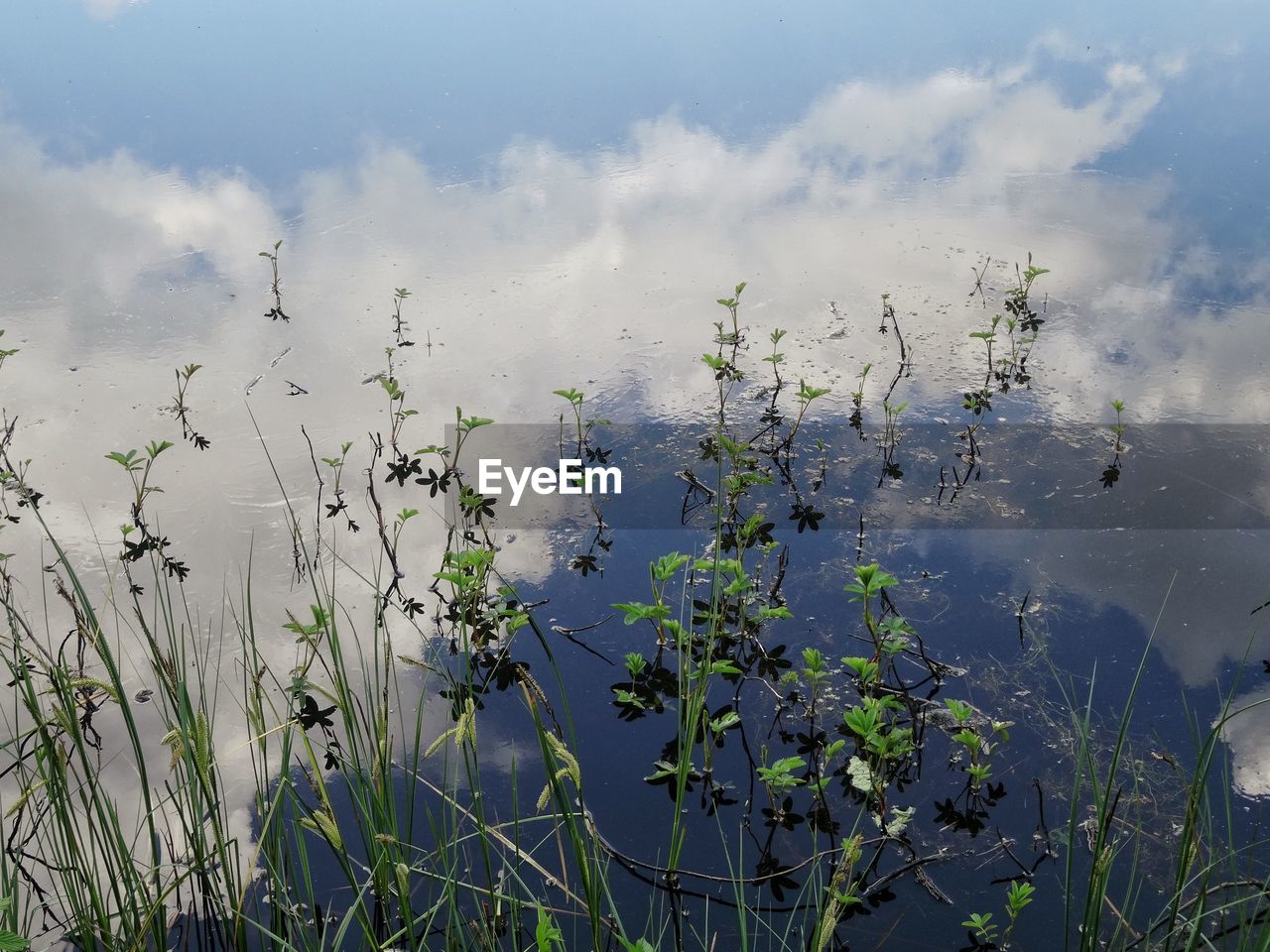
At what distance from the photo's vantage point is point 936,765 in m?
2.35

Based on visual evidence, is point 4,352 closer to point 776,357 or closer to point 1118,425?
point 776,357

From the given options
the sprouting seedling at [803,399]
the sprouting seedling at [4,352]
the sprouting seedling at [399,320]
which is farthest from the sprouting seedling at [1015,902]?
the sprouting seedling at [4,352]

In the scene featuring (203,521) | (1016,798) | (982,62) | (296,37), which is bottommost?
(1016,798)

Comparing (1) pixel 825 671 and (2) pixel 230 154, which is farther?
(2) pixel 230 154

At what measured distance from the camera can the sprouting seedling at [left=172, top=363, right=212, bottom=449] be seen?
3.44 meters

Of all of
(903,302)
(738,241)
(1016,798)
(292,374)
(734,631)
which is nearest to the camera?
(1016,798)

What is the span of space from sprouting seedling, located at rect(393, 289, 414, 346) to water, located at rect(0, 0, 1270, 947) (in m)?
0.03

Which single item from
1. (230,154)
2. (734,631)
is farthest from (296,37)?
(734,631)

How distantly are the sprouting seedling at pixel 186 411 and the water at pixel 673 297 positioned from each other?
1.8 inches

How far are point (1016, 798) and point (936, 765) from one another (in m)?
0.17

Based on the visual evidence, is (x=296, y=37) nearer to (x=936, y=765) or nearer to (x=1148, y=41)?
(x=1148, y=41)

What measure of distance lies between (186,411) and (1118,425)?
9.17 feet

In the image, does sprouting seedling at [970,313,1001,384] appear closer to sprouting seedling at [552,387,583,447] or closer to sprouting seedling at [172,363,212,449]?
sprouting seedling at [552,387,583,447]

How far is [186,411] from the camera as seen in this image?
358 centimetres
